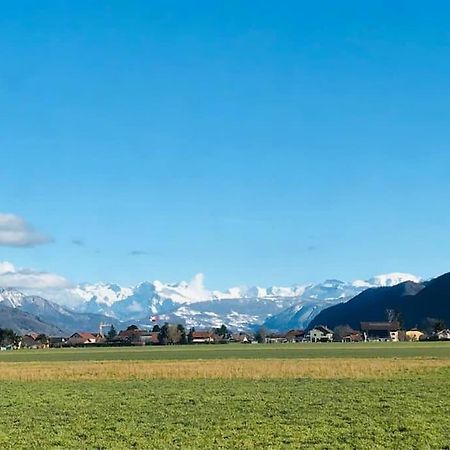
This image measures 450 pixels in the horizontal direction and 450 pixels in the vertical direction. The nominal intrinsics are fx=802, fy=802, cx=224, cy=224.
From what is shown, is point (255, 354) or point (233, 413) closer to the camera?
point (233, 413)

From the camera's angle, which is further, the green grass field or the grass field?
the green grass field

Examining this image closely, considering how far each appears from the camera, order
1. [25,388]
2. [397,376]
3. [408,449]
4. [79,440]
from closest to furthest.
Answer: [408,449]
[79,440]
[25,388]
[397,376]

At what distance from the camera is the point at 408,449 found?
22.4 metres

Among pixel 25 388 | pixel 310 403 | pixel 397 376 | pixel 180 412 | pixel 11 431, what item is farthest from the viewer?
pixel 397 376

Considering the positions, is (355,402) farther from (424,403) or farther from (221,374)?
(221,374)

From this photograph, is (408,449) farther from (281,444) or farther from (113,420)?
(113,420)

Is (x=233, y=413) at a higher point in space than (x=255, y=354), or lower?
lower

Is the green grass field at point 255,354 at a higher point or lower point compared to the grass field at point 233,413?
higher

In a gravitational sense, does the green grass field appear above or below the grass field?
above

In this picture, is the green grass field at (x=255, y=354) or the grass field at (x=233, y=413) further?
the green grass field at (x=255, y=354)

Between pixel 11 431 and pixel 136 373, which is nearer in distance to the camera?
pixel 11 431

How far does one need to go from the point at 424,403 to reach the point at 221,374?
87.7 ft

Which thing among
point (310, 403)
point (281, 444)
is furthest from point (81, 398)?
point (281, 444)

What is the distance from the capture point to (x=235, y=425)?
2791cm
